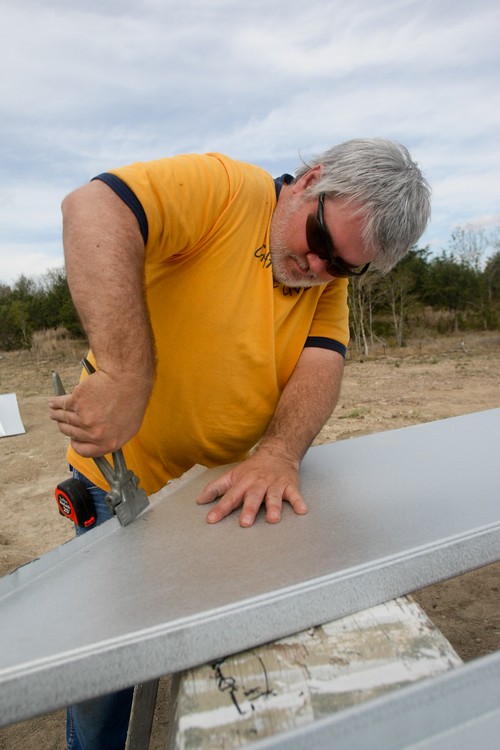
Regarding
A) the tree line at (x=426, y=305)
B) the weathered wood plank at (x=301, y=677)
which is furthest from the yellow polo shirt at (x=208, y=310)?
the tree line at (x=426, y=305)

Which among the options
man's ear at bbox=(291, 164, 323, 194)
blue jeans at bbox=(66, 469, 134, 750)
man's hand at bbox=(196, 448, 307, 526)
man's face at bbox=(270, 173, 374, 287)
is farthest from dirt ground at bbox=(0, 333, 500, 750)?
man's ear at bbox=(291, 164, 323, 194)

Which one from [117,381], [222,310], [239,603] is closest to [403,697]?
[239,603]

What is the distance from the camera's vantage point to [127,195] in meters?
1.35

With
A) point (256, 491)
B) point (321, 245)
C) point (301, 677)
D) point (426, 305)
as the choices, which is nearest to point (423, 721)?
point (301, 677)

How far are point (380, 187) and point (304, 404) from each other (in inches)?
28.5

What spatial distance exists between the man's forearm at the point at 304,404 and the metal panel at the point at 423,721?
97 cm

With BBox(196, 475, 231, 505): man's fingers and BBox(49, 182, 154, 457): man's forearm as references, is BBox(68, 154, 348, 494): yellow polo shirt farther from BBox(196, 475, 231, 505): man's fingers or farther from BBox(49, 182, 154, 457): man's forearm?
BBox(196, 475, 231, 505): man's fingers

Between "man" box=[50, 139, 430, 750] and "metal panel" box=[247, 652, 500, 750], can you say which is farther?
"man" box=[50, 139, 430, 750]

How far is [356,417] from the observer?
7.39m

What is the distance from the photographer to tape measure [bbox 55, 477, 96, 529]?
1.80m

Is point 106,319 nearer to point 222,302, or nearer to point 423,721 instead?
point 222,302

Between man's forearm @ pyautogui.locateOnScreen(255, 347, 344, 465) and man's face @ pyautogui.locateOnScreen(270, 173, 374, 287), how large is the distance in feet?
1.02

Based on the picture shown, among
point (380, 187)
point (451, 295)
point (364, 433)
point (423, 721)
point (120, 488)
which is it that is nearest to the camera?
point (423, 721)

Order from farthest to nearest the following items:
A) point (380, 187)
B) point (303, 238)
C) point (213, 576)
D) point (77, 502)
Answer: point (77, 502) → point (303, 238) → point (380, 187) → point (213, 576)
